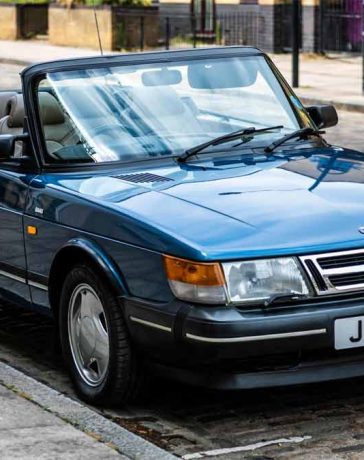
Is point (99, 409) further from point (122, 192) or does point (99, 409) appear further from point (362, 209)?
point (362, 209)

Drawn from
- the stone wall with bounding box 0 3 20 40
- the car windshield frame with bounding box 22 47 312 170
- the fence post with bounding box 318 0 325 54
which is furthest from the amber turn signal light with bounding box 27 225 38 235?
the stone wall with bounding box 0 3 20 40

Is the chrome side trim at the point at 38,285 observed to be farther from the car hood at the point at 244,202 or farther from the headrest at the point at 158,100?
the headrest at the point at 158,100

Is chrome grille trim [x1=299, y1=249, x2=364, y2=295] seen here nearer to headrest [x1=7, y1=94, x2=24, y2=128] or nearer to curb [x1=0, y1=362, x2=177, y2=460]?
curb [x1=0, y1=362, x2=177, y2=460]

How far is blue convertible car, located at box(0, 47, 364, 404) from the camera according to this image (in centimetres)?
606

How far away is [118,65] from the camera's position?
7.80 metres

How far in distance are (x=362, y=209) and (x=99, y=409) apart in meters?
1.45

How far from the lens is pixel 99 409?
262 inches

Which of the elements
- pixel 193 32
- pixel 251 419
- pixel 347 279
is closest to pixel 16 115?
pixel 251 419

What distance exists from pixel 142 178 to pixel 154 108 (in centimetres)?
65

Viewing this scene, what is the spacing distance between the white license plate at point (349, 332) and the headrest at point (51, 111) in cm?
218

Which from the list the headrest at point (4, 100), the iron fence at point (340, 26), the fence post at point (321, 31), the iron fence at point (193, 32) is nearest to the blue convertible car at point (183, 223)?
the headrest at point (4, 100)

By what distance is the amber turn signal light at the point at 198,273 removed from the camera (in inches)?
238

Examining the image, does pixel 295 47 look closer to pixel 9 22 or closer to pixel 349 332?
pixel 9 22

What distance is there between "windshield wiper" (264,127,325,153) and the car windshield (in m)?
0.08
